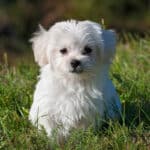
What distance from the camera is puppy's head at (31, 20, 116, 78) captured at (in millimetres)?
7762

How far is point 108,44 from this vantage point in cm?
807

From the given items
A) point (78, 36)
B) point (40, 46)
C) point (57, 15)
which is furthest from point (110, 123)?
point (57, 15)

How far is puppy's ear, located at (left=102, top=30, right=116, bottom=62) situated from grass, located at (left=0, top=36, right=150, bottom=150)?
0.57 m

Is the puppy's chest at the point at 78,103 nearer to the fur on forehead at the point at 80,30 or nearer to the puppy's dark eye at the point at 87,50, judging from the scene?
the puppy's dark eye at the point at 87,50

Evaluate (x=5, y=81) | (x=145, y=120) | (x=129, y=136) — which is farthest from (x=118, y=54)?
(x=129, y=136)

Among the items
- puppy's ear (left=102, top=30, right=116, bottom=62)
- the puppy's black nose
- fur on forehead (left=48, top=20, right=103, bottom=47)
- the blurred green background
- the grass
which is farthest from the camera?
the blurred green background

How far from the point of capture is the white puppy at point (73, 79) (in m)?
7.82

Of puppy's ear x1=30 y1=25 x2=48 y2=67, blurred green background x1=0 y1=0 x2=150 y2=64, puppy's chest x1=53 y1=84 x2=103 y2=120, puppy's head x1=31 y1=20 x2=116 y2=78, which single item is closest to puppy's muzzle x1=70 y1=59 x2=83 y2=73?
puppy's head x1=31 y1=20 x2=116 y2=78

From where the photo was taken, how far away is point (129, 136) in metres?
7.67

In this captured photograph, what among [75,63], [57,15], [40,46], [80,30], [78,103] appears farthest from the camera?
[57,15]

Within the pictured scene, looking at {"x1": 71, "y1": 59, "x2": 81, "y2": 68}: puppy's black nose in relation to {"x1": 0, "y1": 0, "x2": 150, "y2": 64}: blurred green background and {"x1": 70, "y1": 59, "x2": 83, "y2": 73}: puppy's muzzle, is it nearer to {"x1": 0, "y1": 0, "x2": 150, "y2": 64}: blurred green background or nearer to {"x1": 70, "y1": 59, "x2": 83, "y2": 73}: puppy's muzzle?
{"x1": 70, "y1": 59, "x2": 83, "y2": 73}: puppy's muzzle

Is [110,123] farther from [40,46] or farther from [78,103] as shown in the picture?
[40,46]

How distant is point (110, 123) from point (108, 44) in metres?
0.80

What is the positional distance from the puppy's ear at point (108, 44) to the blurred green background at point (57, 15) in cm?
1855
